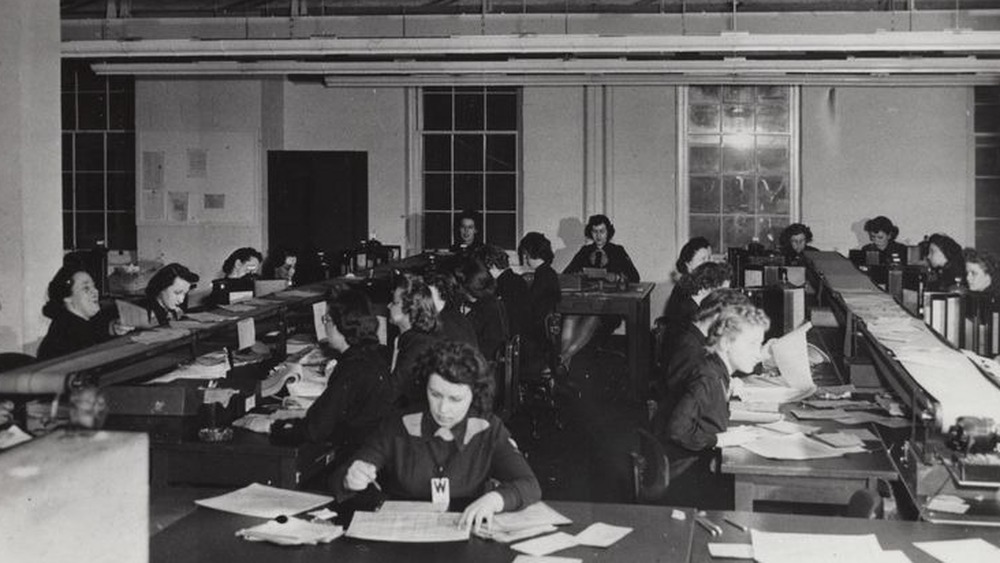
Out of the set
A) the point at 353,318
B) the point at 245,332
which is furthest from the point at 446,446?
the point at 245,332

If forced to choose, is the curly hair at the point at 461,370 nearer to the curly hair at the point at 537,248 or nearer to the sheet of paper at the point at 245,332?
the sheet of paper at the point at 245,332

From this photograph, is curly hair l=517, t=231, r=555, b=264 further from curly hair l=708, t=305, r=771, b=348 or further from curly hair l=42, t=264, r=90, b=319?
curly hair l=708, t=305, r=771, b=348

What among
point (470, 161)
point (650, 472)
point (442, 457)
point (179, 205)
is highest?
point (470, 161)

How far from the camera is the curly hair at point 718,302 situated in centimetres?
440

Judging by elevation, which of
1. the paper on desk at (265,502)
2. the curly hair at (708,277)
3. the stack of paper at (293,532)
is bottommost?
the stack of paper at (293,532)

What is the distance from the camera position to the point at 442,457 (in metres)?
3.49

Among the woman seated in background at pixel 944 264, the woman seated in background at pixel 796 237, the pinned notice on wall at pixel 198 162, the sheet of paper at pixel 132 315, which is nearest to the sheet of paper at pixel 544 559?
the sheet of paper at pixel 132 315

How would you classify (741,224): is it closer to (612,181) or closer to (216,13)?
(612,181)

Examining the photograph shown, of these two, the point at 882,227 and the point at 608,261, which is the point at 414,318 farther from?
the point at 882,227

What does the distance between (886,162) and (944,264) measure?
11.6 ft

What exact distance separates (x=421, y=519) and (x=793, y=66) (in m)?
6.18

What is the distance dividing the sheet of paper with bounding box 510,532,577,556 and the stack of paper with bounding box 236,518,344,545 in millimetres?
522

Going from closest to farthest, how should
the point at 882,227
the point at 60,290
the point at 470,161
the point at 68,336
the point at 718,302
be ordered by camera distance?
the point at 718,302
the point at 68,336
the point at 60,290
the point at 882,227
the point at 470,161

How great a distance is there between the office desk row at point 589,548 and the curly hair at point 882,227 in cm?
751
